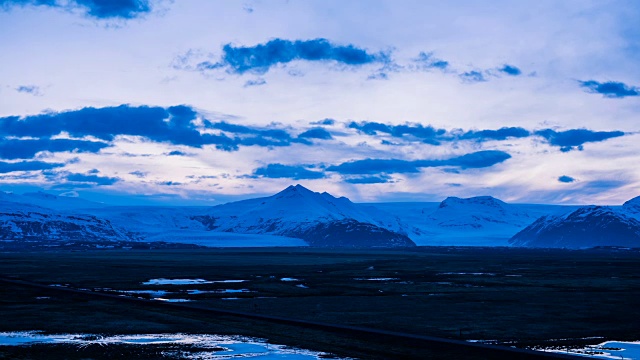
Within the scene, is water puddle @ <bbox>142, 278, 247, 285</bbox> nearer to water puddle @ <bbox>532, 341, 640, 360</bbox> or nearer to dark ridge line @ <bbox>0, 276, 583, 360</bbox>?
dark ridge line @ <bbox>0, 276, 583, 360</bbox>

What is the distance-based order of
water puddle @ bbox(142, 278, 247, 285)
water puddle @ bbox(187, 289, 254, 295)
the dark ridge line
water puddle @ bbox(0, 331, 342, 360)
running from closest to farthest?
the dark ridge line → water puddle @ bbox(0, 331, 342, 360) → water puddle @ bbox(187, 289, 254, 295) → water puddle @ bbox(142, 278, 247, 285)

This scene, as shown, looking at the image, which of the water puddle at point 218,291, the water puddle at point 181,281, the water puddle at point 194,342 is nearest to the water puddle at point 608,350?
the water puddle at point 194,342

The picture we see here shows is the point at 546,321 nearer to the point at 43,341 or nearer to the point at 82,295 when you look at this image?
the point at 43,341

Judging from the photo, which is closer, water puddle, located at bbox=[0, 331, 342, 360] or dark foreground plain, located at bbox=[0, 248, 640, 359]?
water puddle, located at bbox=[0, 331, 342, 360]

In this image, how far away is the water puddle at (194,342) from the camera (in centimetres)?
3172

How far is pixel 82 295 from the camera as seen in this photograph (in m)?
59.7

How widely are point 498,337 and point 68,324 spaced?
2353cm

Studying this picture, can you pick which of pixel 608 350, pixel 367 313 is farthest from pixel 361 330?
pixel 608 350

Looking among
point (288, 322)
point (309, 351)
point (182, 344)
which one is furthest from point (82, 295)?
point (309, 351)

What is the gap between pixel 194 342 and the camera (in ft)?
115

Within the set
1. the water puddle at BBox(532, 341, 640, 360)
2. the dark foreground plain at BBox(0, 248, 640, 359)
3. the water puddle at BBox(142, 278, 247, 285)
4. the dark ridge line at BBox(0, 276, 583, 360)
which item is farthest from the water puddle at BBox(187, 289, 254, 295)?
the water puddle at BBox(532, 341, 640, 360)

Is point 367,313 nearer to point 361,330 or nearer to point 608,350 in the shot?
point 361,330

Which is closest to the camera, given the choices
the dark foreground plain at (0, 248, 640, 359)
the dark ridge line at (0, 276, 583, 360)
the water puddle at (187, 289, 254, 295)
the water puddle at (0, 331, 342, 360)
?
the dark ridge line at (0, 276, 583, 360)

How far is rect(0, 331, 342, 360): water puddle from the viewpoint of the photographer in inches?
1249
